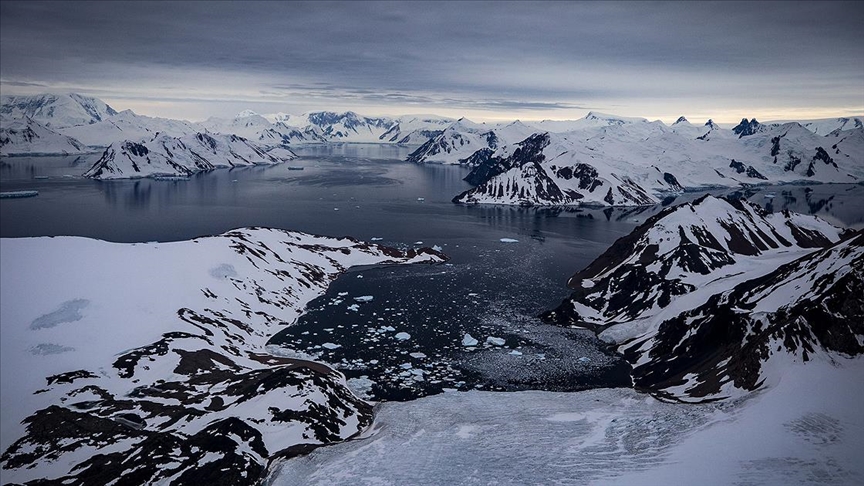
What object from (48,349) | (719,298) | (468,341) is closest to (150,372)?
(48,349)

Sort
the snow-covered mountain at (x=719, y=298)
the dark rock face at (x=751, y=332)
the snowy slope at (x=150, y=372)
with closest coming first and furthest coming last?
the snowy slope at (x=150, y=372) → the dark rock face at (x=751, y=332) → the snow-covered mountain at (x=719, y=298)

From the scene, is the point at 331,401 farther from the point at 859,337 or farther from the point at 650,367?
the point at 859,337

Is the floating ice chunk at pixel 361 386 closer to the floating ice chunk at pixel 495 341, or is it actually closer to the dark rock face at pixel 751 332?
the floating ice chunk at pixel 495 341

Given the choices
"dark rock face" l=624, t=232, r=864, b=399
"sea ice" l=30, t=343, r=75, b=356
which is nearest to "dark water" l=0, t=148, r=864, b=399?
"dark rock face" l=624, t=232, r=864, b=399

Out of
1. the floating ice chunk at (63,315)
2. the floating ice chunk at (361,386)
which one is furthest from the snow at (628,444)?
the floating ice chunk at (63,315)

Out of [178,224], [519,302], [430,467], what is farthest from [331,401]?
[178,224]

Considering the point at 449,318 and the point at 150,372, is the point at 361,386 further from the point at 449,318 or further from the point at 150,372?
the point at 449,318
